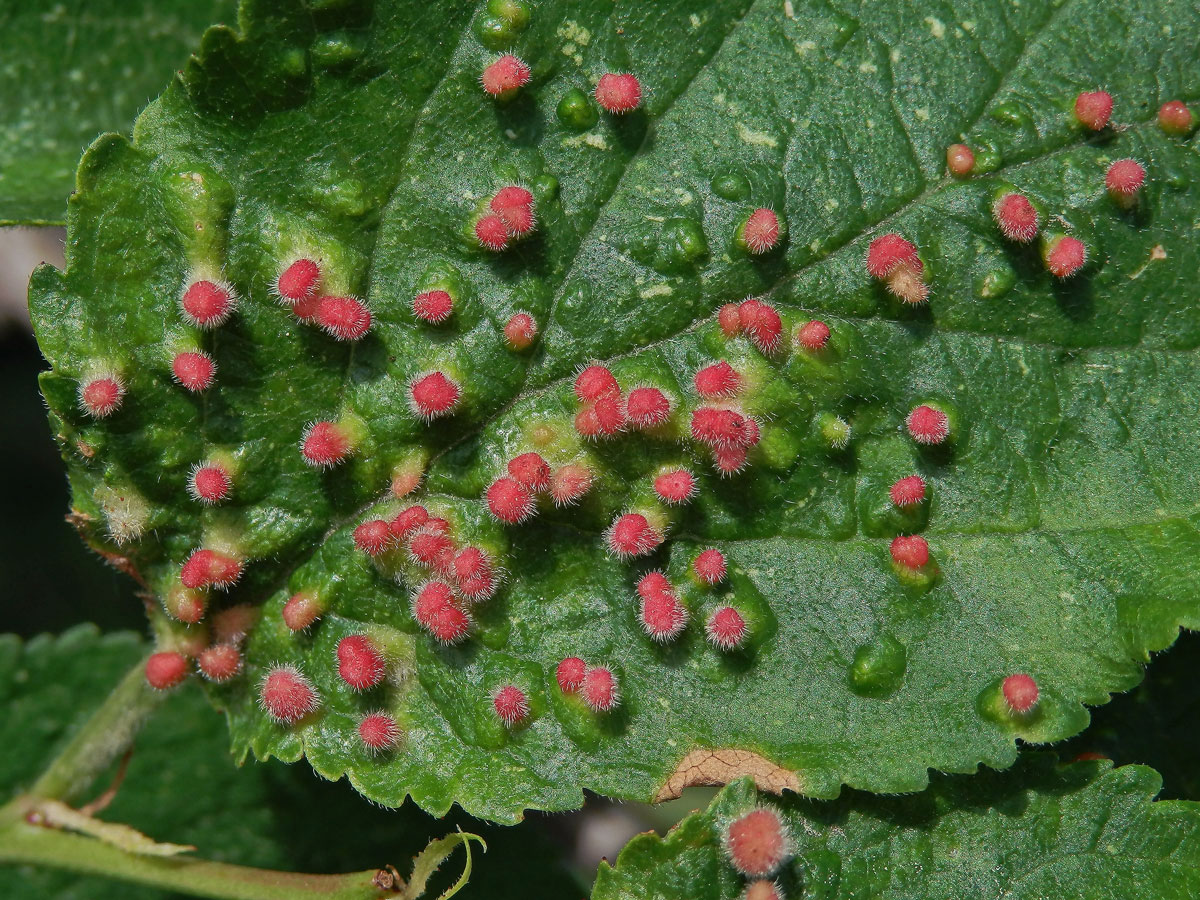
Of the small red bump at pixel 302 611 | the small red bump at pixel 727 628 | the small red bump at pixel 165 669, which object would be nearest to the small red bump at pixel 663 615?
the small red bump at pixel 727 628

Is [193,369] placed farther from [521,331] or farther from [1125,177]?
[1125,177]

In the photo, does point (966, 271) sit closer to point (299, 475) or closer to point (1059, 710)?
point (1059, 710)

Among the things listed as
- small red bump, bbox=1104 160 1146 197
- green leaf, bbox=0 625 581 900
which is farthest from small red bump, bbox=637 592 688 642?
small red bump, bbox=1104 160 1146 197

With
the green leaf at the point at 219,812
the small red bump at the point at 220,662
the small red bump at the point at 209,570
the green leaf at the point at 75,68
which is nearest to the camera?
the small red bump at the point at 209,570

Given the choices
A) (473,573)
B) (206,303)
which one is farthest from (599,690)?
(206,303)

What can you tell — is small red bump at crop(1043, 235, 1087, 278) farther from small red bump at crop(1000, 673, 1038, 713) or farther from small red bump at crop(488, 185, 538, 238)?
small red bump at crop(488, 185, 538, 238)

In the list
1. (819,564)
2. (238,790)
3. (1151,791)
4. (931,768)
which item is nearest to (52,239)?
(238,790)

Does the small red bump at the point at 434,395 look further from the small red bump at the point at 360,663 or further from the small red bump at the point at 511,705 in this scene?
the small red bump at the point at 511,705

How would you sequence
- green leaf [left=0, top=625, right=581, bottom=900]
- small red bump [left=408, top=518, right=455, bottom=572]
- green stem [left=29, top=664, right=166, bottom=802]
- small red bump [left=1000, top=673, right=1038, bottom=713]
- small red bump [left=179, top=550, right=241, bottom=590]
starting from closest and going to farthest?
small red bump [left=1000, top=673, right=1038, bottom=713]
small red bump [left=408, top=518, right=455, bottom=572]
small red bump [left=179, top=550, right=241, bottom=590]
green stem [left=29, top=664, right=166, bottom=802]
green leaf [left=0, top=625, right=581, bottom=900]
